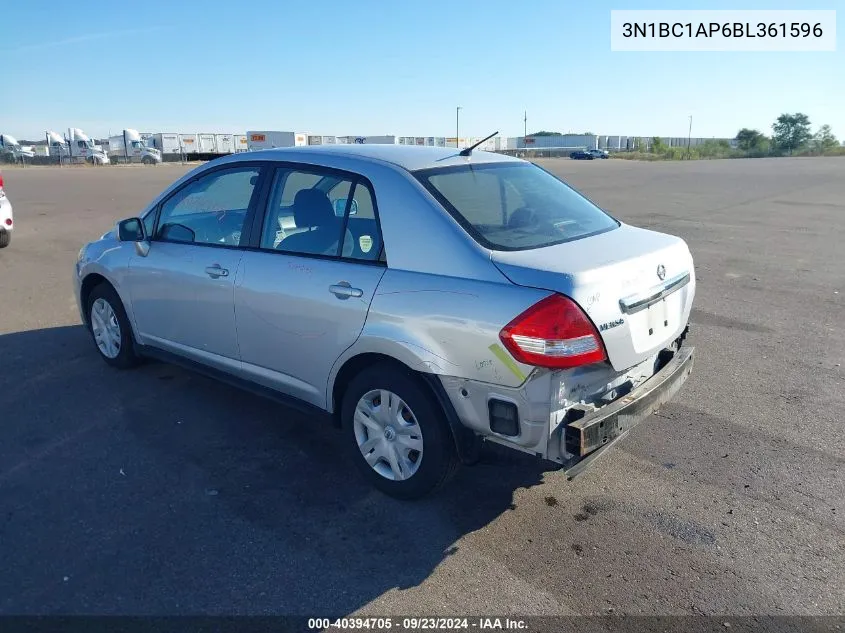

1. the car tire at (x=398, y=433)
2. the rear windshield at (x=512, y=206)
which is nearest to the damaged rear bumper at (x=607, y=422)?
the car tire at (x=398, y=433)

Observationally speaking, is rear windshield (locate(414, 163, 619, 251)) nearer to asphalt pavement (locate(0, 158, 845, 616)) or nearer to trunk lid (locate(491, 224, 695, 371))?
trunk lid (locate(491, 224, 695, 371))

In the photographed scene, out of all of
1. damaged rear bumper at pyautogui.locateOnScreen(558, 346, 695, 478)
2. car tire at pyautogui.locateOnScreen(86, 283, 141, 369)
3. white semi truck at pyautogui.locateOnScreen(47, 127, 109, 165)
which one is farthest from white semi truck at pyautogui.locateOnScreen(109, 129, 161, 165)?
damaged rear bumper at pyautogui.locateOnScreen(558, 346, 695, 478)

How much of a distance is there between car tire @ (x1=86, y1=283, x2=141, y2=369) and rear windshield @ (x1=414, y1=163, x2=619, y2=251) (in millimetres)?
3008

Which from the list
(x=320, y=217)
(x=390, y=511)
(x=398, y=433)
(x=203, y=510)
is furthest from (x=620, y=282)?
(x=203, y=510)

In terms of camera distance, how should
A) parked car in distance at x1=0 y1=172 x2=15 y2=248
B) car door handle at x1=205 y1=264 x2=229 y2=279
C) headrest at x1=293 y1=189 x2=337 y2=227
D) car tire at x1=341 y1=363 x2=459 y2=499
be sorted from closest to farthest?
car tire at x1=341 y1=363 x2=459 y2=499 < headrest at x1=293 y1=189 x2=337 y2=227 < car door handle at x1=205 y1=264 x2=229 y2=279 < parked car in distance at x1=0 y1=172 x2=15 y2=248

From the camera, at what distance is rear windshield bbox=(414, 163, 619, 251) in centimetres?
352

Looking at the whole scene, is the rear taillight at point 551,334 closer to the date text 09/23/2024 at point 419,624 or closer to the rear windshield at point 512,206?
the rear windshield at point 512,206

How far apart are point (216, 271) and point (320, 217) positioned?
0.87 meters

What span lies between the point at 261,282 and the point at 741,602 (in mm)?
2943

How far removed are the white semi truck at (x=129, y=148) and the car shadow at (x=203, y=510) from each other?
194 ft

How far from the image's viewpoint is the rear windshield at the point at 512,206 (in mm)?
3520

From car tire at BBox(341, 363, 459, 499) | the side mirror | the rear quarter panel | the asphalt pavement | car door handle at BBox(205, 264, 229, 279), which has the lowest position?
the asphalt pavement

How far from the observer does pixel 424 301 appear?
331 centimetres

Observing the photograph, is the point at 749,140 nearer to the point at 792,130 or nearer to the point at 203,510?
the point at 792,130
